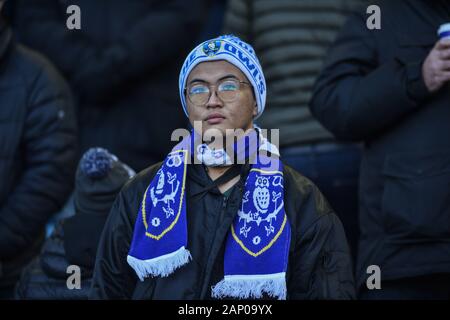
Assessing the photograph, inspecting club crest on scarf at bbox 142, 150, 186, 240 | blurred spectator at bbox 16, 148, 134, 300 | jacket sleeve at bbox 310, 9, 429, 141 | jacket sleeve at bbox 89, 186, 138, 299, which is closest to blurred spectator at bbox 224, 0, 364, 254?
jacket sleeve at bbox 310, 9, 429, 141

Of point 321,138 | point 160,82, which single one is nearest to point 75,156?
point 160,82

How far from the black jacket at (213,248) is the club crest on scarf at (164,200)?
84 mm

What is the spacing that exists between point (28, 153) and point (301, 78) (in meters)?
1.73

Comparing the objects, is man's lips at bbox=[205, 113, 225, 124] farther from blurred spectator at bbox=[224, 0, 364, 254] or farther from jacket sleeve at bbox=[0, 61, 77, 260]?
jacket sleeve at bbox=[0, 61, 77, 260]

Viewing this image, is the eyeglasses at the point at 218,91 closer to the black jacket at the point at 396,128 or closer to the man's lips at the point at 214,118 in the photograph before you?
the man's lips at the point at 214,118

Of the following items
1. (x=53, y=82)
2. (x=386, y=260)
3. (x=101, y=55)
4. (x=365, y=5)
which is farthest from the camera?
(x=101, y=55)

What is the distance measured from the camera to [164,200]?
3.55 m

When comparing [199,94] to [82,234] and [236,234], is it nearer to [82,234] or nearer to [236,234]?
[236,234]

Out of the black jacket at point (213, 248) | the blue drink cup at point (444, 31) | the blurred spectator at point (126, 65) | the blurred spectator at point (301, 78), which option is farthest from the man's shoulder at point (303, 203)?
the blurred spectator at point (126, 65)

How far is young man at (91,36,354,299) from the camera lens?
3451mm

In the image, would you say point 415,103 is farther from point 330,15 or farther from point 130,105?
point 130,105
